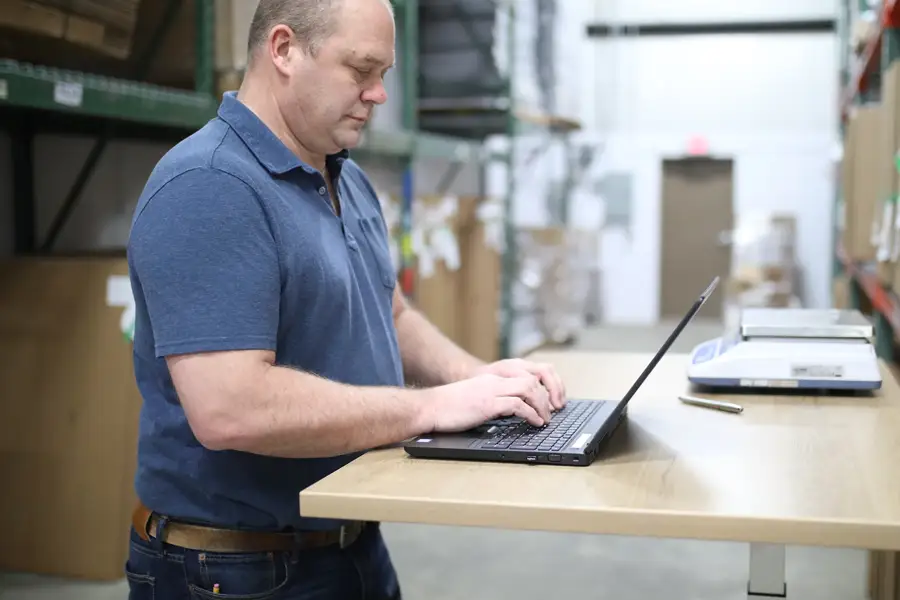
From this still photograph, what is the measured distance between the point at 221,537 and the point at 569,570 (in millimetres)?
2281

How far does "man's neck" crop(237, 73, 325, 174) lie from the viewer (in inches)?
63.9

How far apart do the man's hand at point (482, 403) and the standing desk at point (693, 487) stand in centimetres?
9

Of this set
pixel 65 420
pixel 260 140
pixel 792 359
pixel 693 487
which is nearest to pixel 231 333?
pixel 260 140

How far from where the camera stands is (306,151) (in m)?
1.67

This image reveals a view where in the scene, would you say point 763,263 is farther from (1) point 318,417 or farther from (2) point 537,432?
(1) point 318,417

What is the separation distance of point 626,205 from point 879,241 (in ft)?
27.0

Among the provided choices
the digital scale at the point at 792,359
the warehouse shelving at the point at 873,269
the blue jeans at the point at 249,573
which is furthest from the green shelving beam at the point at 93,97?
the warehouse shelving at the point at 873,269

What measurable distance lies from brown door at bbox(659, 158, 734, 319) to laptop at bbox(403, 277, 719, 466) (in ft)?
32.4

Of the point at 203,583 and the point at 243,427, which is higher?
the point at 243,427

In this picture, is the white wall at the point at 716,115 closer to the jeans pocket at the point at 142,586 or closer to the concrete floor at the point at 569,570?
the concrete floor at the point at 569,570

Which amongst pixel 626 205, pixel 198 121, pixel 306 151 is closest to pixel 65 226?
pixel 198 121

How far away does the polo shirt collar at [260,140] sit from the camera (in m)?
1.55

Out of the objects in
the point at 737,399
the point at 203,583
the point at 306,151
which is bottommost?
the point at 203,583

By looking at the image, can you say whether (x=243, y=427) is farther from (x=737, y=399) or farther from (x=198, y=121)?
(x=198, y=121)
